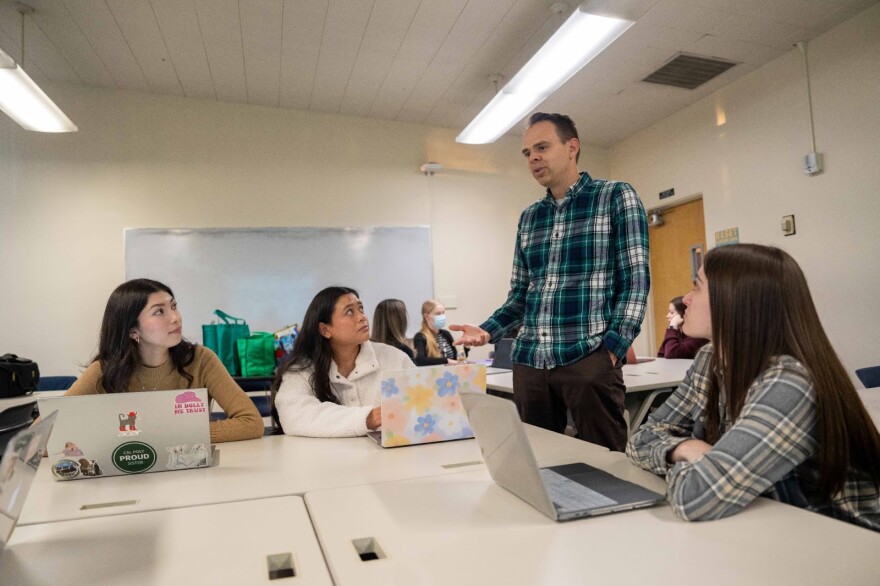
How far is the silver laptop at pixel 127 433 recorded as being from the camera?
1.41m

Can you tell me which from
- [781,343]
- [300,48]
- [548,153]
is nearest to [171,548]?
[781,343]

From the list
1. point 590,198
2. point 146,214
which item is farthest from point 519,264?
point 146,214

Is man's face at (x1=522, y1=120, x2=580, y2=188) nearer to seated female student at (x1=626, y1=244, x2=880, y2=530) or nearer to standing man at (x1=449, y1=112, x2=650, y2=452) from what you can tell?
standing man at (x1=449, y1=112, x2=650, y2=452)

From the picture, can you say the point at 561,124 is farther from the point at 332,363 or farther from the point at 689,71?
the point at 689,71

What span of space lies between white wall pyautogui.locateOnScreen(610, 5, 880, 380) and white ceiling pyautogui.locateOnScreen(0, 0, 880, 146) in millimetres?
194

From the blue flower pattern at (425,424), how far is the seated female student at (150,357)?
563 millimetres

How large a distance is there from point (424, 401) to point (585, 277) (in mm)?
733

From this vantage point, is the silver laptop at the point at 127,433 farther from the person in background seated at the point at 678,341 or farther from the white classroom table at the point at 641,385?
the person in background seated at the point at 678,341

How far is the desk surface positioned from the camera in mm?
2811

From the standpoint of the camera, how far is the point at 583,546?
861 mm

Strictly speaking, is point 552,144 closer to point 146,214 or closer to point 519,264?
point 519,264

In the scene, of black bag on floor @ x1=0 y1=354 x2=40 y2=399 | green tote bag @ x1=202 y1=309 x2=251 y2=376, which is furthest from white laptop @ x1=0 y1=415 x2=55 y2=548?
green tote bag @ x1=202 y1=309 x2=251 y2=376

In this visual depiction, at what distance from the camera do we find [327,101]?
554cm

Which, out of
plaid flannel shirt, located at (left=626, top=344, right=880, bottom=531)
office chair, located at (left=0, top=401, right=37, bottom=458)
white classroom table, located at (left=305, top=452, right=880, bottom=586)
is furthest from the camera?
office chair, located at (left=0, top=401, right=37, bottom=458)
